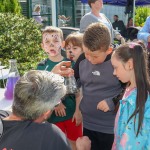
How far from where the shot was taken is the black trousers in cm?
231

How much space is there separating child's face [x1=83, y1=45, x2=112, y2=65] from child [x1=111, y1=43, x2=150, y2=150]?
30cm

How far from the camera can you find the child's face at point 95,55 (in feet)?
6.88

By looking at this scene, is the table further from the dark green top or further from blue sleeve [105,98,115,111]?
blue sleeve [105,98,115,111]

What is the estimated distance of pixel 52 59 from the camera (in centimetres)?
256

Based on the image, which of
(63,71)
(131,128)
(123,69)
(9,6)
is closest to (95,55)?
(63,71)

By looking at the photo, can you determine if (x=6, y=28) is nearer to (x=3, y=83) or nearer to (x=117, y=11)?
(x=3, y=83)

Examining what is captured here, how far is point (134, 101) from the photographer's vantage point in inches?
67.1

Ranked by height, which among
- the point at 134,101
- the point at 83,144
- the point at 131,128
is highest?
the point at 134,101

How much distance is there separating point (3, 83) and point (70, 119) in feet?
3.95

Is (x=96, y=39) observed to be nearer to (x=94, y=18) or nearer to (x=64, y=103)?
(x=64, y=103)

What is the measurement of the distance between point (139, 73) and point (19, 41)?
143 inches

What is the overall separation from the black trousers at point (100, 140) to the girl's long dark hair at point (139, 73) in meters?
0.66

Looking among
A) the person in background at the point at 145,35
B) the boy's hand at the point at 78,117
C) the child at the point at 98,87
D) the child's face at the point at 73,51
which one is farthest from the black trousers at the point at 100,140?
the person in background at the point at 145,35

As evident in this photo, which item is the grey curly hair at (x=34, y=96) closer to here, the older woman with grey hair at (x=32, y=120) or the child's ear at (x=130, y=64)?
the older woman with grey hair at (x=32, y=120)
